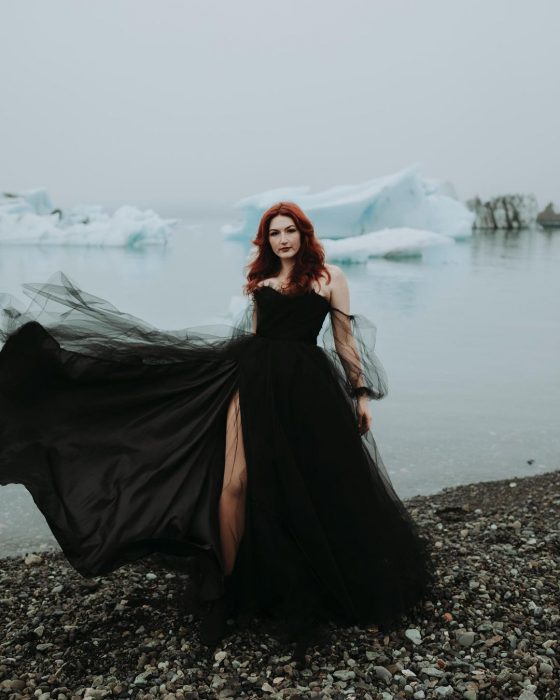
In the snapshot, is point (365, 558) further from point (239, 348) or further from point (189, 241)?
point (189, 241)

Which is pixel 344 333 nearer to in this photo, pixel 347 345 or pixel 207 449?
pixel 347 345

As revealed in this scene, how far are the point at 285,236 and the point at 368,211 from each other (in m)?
21.2

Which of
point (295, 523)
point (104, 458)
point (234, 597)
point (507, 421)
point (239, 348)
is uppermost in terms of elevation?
point (239, 348)

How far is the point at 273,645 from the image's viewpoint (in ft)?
9.38

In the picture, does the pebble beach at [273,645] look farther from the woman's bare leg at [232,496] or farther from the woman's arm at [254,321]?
the woman's arm at [254,321]

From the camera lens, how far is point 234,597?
3029 mm

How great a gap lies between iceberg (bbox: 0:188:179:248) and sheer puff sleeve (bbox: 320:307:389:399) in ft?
73.7

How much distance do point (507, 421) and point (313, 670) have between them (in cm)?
554

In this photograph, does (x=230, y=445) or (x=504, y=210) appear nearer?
(x=230, y=445)

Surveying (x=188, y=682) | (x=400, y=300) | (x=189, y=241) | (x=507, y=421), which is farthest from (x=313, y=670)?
(x=189, y=241)

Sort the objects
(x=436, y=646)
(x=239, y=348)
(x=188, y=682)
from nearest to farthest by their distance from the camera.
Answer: (x=188, y=682), (x=436, y=646), (x=239, y=348)

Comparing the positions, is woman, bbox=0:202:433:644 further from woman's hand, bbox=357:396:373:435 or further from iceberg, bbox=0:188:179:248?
iceberg, bbox=0:188:179:248

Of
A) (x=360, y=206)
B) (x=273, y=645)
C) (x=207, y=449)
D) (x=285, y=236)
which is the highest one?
(x=360, y=206)

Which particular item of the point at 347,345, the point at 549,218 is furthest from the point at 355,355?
the point at 549,218
